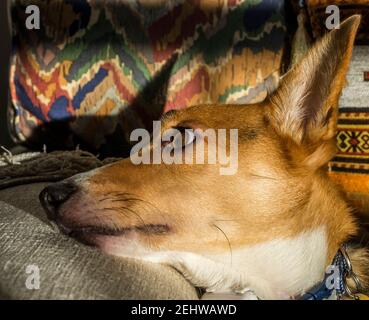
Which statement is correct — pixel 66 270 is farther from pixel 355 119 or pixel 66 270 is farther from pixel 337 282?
pixel 355 119

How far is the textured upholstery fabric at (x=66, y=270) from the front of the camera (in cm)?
104

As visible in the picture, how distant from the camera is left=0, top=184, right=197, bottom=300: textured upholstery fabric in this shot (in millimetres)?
1038

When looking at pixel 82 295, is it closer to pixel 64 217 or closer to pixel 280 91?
pixel 64 217

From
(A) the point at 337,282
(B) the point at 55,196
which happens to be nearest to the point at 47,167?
(B) the point at 55,196

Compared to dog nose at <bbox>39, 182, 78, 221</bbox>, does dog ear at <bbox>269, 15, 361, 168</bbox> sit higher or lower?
higher

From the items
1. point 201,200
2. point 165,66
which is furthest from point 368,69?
point 201,200

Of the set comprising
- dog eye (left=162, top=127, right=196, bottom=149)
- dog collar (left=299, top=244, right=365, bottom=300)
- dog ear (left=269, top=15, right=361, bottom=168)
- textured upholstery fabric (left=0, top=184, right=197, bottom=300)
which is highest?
dog ear (left=269, top=15, right=361, bottom=168)

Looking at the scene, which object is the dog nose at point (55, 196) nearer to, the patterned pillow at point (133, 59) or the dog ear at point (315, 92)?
the dog ear at point (315, 92)

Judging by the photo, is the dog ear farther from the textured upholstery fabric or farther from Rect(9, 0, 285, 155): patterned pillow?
Rect(9, 0, 285, 155): patterned pillow

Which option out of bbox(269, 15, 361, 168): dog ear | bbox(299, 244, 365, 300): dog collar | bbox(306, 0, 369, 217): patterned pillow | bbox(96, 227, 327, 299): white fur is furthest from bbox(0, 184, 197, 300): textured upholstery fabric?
bbox(306, 0, 369, 217): patterned pillow

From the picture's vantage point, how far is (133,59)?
219cm

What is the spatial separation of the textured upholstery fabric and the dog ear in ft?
1.75

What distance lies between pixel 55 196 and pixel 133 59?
108 cm

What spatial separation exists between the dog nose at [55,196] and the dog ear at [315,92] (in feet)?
2.01
